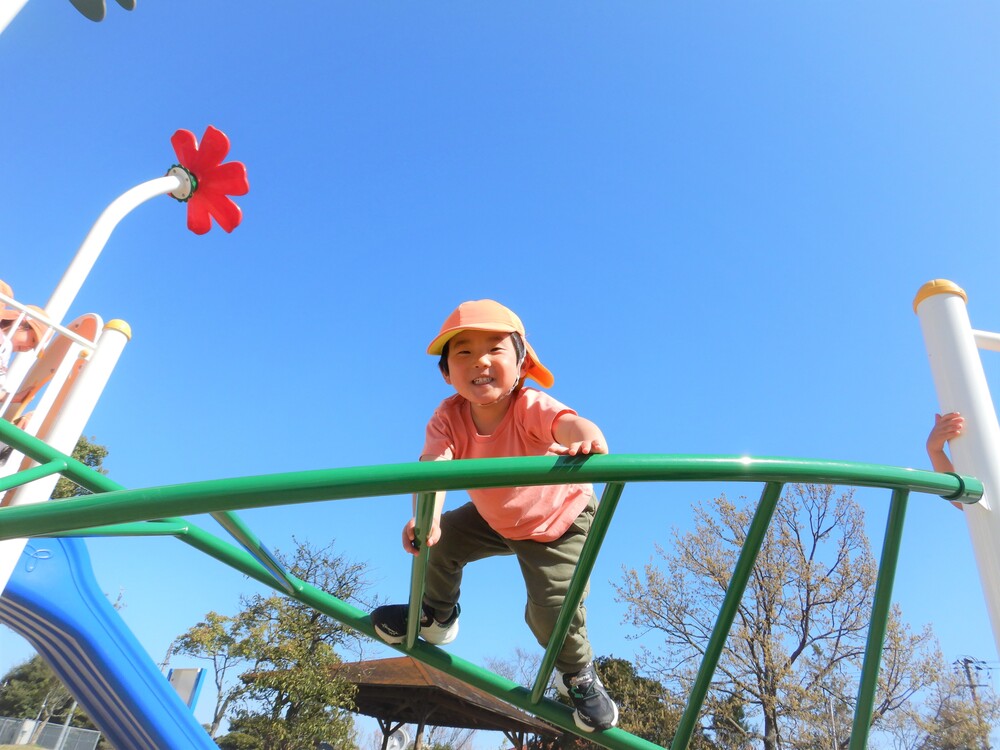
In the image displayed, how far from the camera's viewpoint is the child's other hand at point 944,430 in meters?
1.33

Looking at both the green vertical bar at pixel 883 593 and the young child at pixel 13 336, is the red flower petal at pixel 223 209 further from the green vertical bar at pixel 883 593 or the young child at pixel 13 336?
the green vertical bar at pixel 883 593

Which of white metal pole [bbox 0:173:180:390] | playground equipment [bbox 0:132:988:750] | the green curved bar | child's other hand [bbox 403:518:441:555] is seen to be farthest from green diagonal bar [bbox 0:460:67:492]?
white metal pole [bbox 0:173:180:390]

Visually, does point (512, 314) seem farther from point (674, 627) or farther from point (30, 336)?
point (674, 627)

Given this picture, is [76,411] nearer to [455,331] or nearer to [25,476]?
[25,476]

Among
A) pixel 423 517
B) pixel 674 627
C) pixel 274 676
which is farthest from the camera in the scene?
pixel 674 627

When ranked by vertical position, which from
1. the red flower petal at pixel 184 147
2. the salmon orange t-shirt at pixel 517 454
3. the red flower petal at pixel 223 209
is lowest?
the salmon orange t-shirt at pixel 517 454

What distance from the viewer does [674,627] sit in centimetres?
1185

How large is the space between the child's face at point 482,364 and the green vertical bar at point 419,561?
0.32 metres

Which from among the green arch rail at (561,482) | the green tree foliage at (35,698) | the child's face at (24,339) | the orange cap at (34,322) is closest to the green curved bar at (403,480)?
the green arch rail at (561,482)

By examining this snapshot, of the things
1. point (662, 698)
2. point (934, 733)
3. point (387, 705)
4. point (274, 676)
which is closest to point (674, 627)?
point (662, 698)

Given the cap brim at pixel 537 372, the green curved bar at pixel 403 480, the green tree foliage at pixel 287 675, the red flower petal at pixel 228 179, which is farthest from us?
the green tree foliage at pixel 287 675

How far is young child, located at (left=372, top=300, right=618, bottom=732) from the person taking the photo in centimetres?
133

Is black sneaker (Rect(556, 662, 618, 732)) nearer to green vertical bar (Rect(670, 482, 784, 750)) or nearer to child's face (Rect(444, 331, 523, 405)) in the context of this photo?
green vertical bar (Rect(670, 482, 784, 750))

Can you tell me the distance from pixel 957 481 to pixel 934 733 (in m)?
12.7
